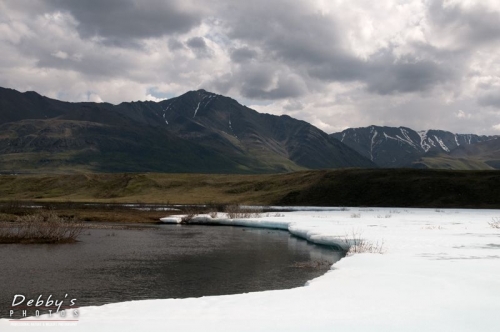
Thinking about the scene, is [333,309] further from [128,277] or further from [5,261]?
[5,261]

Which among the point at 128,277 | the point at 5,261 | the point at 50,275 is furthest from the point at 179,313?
the point at 5,261

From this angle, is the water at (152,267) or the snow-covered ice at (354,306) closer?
the snow-covered ice at (354,306)

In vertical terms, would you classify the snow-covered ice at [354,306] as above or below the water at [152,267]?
above

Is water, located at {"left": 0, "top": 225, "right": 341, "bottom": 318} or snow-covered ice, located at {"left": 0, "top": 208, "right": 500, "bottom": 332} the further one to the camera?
water, located at {"left": 0, "top": 225, "right": 341, "bottom": 318}

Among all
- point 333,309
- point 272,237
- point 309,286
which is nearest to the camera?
point 333,309

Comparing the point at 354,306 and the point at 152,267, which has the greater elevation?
the point at 354,306

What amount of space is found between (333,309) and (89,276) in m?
14.7

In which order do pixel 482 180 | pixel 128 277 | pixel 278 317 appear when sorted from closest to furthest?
pixel 278 317, pixel 128 277, pixel 482 180

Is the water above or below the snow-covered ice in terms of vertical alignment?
below

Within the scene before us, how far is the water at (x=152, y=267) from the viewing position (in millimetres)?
20875

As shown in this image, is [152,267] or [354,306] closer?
[354,306]

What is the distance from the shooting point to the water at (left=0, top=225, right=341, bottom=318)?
2088 centimetres

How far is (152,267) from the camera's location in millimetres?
27312

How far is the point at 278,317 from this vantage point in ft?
44.4
